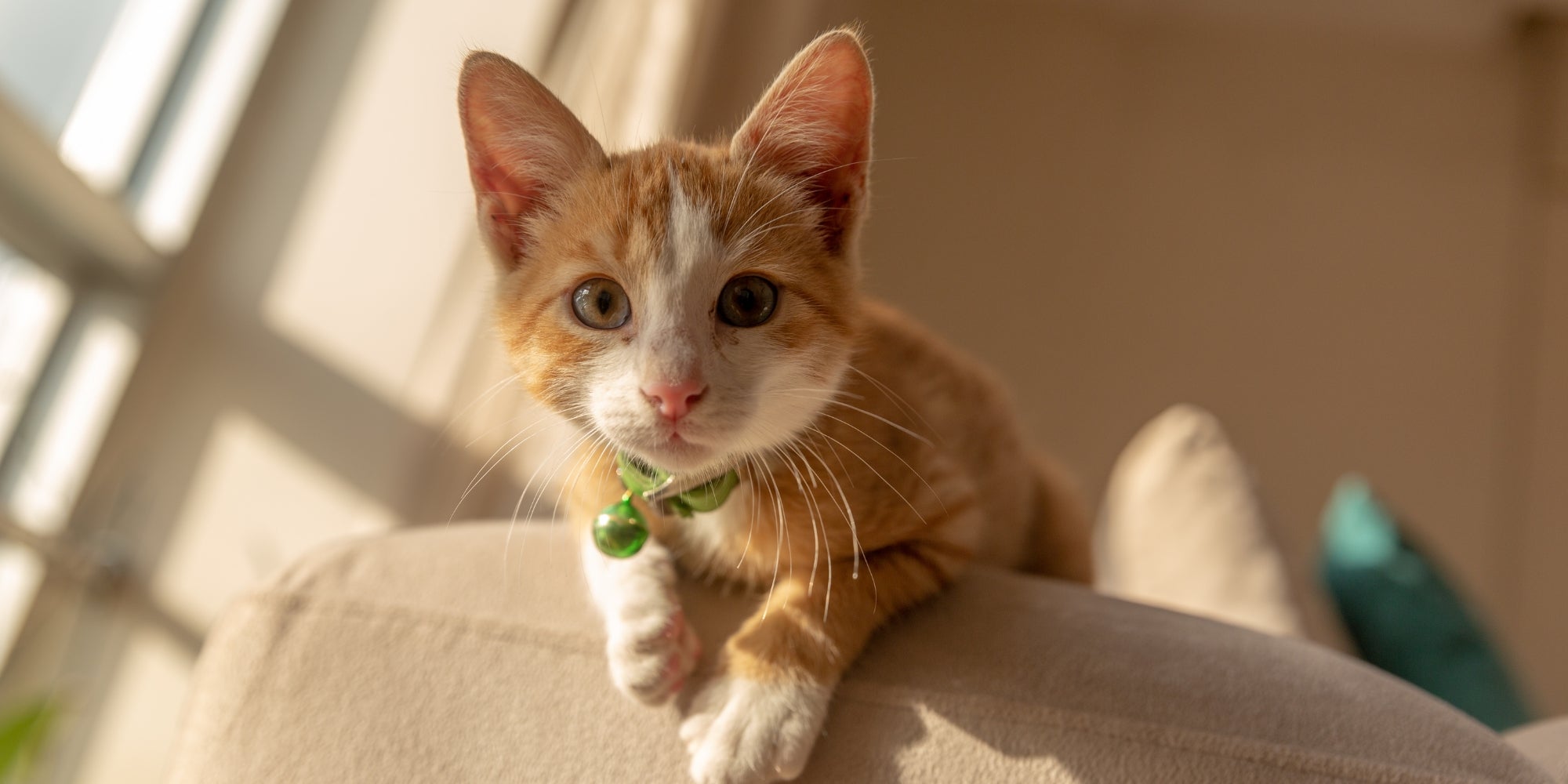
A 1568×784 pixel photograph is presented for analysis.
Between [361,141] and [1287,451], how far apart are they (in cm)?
236

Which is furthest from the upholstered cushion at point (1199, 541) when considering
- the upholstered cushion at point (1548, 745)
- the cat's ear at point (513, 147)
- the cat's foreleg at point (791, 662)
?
the cat's ear at point (513, 147)

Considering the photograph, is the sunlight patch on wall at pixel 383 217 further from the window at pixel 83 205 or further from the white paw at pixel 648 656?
the white paw at pixel 648 656

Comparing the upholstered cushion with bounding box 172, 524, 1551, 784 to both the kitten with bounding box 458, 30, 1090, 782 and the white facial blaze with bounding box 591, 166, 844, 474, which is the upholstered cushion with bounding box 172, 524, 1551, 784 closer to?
the kitten with bounding box 458, 30, 1090, 782

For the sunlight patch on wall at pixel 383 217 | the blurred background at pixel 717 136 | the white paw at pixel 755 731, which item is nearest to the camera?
the white paw at pixel 755 731

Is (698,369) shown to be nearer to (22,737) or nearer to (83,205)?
(22,737)

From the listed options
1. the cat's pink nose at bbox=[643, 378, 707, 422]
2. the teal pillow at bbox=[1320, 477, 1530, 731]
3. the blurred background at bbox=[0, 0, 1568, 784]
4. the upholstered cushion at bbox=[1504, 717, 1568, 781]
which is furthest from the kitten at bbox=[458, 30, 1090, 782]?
the teal pillow at bbox=[1320, 477, 1530, 731]

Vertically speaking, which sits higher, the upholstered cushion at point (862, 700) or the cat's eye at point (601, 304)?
the cat's eye at point (601, 304)

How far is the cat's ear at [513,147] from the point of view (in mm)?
764

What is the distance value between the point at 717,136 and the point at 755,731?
0.79 m

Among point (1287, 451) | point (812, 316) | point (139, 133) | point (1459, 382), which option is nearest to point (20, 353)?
point (139, 133)

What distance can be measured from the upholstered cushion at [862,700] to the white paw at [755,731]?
21 mm

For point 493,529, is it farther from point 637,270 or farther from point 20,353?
point 20,353

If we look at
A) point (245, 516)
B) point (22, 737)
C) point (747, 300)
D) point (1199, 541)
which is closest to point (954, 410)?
point (747, 300)

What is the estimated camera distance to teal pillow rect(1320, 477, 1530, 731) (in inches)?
55.6
